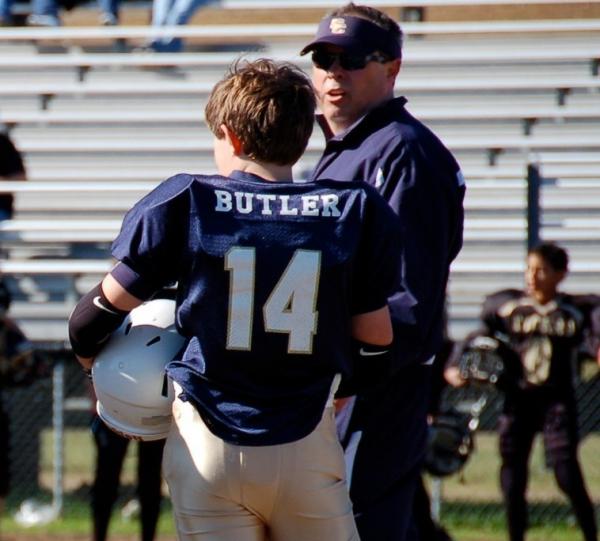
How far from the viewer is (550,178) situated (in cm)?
821

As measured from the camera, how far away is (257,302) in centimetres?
287

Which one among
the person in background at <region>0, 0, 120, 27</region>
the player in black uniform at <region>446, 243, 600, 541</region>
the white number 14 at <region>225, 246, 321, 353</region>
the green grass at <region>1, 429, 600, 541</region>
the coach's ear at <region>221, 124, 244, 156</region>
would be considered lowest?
the green grass at <region>1, 429, 600, 541</region>

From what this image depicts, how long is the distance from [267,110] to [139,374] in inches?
25.5

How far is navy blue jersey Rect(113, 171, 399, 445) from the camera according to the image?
2.85 m

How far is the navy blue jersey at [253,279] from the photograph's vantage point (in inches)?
112

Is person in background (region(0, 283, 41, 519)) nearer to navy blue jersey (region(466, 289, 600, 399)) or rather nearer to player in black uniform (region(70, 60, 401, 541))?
navy blue jersey (region(466, 289, 600, 399))

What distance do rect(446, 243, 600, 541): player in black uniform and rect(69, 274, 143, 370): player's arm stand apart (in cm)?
423

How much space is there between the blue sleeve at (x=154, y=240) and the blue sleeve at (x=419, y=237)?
71cm

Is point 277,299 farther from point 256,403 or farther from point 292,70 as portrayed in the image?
point 292,70

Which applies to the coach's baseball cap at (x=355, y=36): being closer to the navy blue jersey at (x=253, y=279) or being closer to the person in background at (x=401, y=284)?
the person in background at (x=401, y=284)

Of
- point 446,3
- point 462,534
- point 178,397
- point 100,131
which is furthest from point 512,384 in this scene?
point 178,397

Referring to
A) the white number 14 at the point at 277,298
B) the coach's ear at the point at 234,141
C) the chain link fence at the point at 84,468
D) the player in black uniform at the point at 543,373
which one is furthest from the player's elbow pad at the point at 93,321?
the chain link fence at the point at 84,468

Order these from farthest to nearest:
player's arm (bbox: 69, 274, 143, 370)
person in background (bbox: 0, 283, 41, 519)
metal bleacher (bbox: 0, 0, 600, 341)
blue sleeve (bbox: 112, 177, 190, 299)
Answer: metal bleacher (bbox: 0, 0, 600, 341), person in background (bbox: 0, 283, 41, 519), player's arm (bbox: 69, 274, 143, 370), blue sleeve (bbox: 112, 177, 190, 299)

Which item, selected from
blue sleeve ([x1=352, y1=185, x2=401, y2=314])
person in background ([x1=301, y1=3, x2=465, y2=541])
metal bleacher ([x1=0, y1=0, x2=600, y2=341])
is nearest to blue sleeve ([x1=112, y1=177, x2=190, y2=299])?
blue sleeve ([x1=352, y1=185, x2=401, y2=314])
